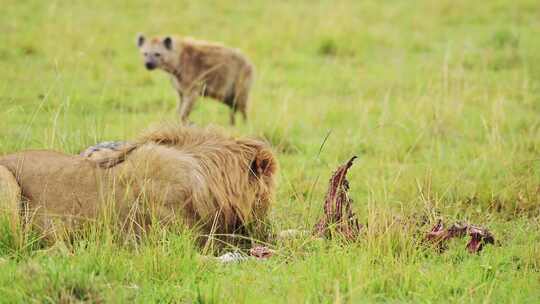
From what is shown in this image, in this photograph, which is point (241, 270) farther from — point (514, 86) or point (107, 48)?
point (107, 48)

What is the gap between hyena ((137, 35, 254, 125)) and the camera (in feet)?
28.4

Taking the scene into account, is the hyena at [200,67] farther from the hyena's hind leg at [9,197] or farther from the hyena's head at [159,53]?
the hyena's hind leg at [9,197]

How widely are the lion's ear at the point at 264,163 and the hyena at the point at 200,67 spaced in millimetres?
3711

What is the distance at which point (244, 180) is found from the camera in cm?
452

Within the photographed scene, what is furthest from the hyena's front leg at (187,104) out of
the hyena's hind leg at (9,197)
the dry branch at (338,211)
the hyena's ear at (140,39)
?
the hyena's hind leg at (9,197)

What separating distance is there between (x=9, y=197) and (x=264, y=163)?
1303 mm

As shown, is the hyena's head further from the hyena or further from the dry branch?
the dry branch

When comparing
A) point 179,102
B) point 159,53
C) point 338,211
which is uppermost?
point 159,53

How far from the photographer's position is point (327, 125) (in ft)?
25.7

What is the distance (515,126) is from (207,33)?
5146mm

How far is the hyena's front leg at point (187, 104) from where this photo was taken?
8.05 metres

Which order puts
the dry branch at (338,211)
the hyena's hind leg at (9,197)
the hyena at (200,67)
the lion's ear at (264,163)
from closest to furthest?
the hyena's hind leg at (9,197), the dry branch at (338,211), the lion's ear at (264,163), the hyena at (200,67)

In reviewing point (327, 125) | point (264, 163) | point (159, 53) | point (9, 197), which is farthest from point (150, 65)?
point (9, 197)

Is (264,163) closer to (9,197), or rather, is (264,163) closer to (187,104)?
(9,197)
